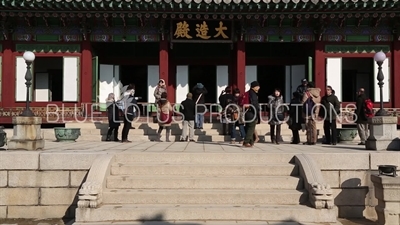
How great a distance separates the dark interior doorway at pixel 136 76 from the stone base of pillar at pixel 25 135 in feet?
28.6

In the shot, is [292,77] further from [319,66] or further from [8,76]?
[8,76]

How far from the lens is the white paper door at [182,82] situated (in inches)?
653

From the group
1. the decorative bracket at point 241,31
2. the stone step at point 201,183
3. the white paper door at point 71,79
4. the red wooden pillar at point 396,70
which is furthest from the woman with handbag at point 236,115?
the red wooden pillar at point 396,70

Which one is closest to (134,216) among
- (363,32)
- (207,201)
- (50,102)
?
(207,201)

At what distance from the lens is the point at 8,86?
14.5m

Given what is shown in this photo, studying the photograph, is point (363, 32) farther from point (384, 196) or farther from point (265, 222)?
point (265, 222)

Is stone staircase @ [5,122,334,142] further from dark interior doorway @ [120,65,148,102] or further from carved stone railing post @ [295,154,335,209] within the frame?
carved stone railing post @ [295,154,335,209]

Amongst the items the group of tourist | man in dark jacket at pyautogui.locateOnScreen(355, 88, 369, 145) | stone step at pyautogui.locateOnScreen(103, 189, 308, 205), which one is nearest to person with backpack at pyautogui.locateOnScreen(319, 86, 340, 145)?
the group of tourist

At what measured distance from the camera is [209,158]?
300 inches

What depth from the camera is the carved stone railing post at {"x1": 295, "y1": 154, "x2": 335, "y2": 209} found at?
623 centimetres

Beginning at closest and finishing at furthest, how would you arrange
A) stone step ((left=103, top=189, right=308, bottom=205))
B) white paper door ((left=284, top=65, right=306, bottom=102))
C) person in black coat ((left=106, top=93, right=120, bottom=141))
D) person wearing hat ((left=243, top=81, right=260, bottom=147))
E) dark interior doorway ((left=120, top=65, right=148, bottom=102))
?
1. stone step ((left=103, top=189, right=308, bottom=205))
2. person wearing hat ((left=243, top=81, right=260, bottom=147))
3. person in black coat ((left=106, top=93, right=120, bottom=141))
4. white paper door ((left=284, top=65, right=306, bottom=102))
5. dark interior doorway ((left=120, top=65, right=148, bottom=102))

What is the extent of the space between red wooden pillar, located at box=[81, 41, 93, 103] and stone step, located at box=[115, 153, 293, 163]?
7.74 meters

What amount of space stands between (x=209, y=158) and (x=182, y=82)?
936 cm

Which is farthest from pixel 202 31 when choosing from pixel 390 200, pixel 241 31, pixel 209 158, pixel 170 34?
pixel 390 200
